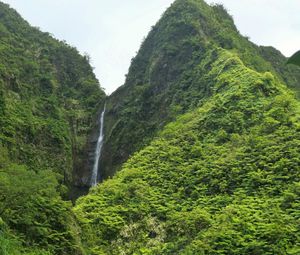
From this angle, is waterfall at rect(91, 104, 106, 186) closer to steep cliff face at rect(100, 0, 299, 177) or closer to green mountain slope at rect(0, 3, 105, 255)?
steep cliff face at rect(100, 0, 299, 177)

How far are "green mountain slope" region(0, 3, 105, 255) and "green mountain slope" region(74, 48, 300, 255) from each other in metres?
2.24

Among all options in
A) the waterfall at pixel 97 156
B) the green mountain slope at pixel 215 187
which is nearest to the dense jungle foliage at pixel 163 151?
the green mountain slope at pixel 215 187

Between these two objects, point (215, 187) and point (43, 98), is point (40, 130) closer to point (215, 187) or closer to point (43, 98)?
point (43, 98)

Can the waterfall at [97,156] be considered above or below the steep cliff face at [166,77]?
below

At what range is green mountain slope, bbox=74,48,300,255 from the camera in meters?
13.8

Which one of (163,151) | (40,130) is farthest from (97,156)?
(163,151)

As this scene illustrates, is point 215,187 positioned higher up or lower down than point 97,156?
lower down

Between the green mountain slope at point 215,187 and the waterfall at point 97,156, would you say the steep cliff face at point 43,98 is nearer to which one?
the waterfall at point 97,156

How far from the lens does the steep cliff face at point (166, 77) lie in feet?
91.6

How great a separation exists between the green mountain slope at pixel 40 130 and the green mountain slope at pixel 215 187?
224 cm

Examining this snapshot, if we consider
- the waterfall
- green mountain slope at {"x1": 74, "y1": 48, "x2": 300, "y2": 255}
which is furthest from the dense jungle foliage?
the waterfall

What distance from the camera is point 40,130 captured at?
2802 cm

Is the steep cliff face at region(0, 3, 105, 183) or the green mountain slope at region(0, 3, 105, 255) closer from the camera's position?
the green mountain slope at region(0, 3, 105, 255)

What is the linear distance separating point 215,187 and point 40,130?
13844 mm
